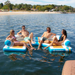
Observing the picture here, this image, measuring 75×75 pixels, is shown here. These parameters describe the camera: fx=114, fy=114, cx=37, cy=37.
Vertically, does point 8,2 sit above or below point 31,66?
above

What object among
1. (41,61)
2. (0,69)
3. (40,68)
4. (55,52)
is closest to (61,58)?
(55,52)

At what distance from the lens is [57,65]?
4973 millimetres

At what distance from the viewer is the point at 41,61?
210 inches

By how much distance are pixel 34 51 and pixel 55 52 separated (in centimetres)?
118

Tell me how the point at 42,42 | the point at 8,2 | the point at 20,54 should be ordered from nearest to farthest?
the point at 20,54
the point at 42,42
the point at 8,2

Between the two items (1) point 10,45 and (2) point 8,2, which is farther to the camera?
(2) point 8,2

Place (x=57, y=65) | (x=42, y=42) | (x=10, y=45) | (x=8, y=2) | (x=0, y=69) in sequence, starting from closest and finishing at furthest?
(x=0, y=69)
(x=57, y=65)
(x=10, y=45)
(x=42, y=42)
(x=8, y=2)

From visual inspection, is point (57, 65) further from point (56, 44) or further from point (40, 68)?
point (56, 44)

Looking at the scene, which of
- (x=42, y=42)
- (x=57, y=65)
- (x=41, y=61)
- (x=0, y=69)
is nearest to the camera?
(x=0, y=69)

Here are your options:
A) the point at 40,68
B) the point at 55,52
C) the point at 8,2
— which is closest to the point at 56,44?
the point at 55,52

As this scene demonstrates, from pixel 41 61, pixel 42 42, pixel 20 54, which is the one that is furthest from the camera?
pixel 42 42

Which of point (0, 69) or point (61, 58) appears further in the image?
point (61, 58)

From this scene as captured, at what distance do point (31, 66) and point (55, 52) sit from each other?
74.6 inches

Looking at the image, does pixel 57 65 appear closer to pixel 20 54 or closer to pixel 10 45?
pixel 20 54
